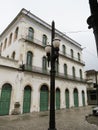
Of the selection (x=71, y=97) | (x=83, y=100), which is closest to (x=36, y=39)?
(x=71, y=97)

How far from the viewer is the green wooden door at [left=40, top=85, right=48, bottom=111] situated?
53.6 ft

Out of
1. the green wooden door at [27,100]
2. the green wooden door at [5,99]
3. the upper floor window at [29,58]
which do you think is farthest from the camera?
the upper floor window at [29,58]

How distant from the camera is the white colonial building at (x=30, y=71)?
13664 millimetres

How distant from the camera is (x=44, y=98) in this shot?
55.1 ft

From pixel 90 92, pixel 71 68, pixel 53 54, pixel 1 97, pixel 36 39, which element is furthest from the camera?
pixel 90 92

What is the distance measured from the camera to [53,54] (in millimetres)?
5605

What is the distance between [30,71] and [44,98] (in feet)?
14.2

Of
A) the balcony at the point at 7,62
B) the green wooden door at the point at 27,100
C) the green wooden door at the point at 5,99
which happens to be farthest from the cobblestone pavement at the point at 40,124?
the balcony at the point at 7,62

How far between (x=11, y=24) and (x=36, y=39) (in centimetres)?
488

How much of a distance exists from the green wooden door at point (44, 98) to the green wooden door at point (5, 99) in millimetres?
4548

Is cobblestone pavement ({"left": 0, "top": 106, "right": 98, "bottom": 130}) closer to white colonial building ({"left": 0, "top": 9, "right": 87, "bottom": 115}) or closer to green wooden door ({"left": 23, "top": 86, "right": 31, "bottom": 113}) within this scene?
white colonial building ({"left": 0, "top": 9, "right": 87, "bottom": 115})

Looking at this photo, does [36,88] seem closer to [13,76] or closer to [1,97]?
[13,76]

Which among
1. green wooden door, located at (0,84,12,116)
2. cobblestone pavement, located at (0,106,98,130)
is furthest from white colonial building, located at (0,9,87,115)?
cobblestone pavement, located at (0,106,98,130)

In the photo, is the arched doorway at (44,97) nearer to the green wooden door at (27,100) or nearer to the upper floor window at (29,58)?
the green wooden door at (27,100)
